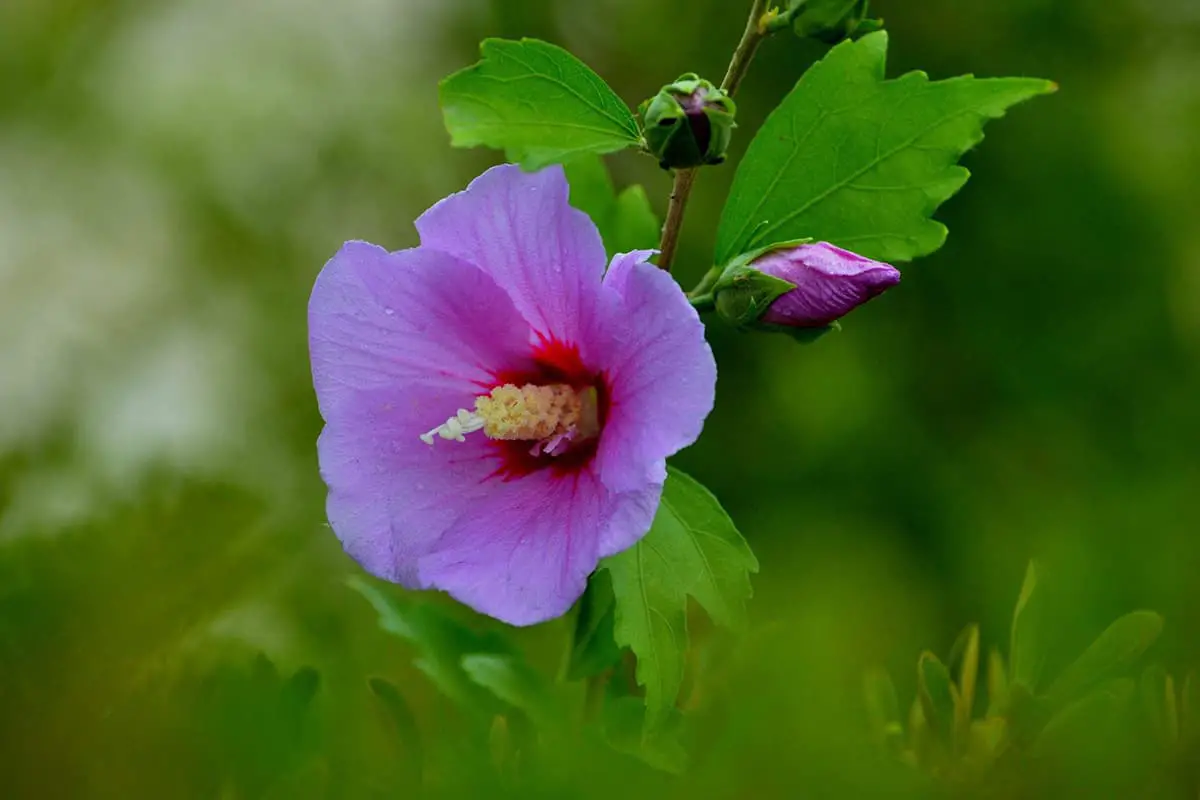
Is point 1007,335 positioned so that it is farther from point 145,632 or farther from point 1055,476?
point 145,632

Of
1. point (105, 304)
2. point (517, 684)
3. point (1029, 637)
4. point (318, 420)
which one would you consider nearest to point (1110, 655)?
point (1029, 637)

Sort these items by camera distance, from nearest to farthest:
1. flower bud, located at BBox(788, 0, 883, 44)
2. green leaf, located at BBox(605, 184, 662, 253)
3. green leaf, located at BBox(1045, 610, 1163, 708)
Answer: green leaf, located at BBox(1045, 610, 1163, 708), flower bud, located at BBox(788, 0, 883, 44), green leaf, located at BBox(605, 184, 662, 253)

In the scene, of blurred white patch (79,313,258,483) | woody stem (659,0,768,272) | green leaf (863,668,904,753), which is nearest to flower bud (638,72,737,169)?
woody stem (659,0,768,272)

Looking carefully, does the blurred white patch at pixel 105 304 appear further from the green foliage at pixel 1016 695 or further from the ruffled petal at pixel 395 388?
the green foliage at pixel 1016 695

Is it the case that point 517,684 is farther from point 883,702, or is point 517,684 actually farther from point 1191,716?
point 1191,716

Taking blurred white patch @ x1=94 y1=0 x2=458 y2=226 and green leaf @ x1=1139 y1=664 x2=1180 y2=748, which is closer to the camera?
green leaf @ x1=1139 y1=664 x2=1180 y2=748

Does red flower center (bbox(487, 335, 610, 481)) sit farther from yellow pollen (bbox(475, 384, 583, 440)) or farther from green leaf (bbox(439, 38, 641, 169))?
green leaf (bbox(439, 38, 641, 169))

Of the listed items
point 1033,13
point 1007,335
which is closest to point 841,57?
point 1007,335

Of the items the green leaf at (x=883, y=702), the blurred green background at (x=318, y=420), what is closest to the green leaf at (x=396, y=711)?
the blurred green background at (x=318, y=420)
